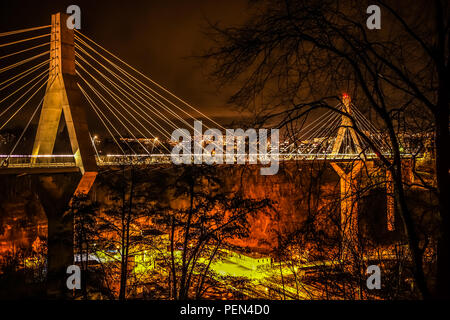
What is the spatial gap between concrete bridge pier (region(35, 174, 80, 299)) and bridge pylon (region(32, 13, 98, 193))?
781mm

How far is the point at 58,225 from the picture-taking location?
11023 mm

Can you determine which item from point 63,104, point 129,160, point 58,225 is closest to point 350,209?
point 58,225

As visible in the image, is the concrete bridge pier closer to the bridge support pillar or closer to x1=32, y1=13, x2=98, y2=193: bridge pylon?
x1=32, y1=13, x2=98, y2=193: bridge pylon

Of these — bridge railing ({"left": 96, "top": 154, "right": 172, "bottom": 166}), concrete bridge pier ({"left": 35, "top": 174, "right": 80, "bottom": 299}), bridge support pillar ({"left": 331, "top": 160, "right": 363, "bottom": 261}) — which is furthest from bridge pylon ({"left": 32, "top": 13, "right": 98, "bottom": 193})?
bridge support pillar ({"left": 331, "top": 160, "right": 363, "bottom": 261})

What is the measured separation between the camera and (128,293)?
10.1 m

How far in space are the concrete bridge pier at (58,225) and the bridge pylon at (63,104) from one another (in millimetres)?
781

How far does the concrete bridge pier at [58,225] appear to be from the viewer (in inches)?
396

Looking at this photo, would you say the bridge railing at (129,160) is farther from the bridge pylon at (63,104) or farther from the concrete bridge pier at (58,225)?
the concrete bridge pier at (58,225)

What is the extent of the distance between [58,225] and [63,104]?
4278mm

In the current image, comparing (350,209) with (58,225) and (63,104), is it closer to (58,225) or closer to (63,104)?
(58,225)

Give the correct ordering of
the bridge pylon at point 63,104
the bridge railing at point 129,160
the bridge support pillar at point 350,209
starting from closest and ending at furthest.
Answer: the bridge support pillar at point 350,209 → the bridge railing at point 129,160 → the bridge pylon at point 63,104

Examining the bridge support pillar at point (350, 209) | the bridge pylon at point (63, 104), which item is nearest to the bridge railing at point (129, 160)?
the bridge pylon at point (63, 104)

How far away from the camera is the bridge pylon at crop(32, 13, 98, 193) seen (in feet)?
39.6
